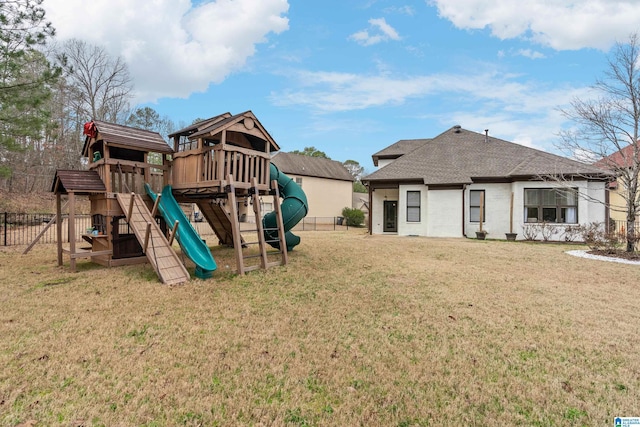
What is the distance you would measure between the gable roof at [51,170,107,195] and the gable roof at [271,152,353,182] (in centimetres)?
2102

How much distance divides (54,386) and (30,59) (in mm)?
9441

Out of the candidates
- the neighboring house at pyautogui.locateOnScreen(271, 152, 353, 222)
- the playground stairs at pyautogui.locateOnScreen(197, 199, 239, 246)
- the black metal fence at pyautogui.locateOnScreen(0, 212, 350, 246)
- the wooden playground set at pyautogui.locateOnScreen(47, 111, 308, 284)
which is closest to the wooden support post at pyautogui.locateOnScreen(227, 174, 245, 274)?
the wooden playground set at pyautogui.locateOnScreen(47, 111, 308, 284)

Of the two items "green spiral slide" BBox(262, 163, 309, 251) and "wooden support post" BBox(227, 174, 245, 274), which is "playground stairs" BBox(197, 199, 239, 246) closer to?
"green spiral slide" BBox(262, 163, 309, 251)

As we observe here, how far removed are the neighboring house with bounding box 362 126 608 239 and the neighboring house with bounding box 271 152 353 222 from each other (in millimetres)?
12460

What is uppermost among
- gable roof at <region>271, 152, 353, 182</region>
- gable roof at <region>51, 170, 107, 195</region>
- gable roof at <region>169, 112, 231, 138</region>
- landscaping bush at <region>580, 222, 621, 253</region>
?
gable roof at <region>271, 152, 353, 182</region>

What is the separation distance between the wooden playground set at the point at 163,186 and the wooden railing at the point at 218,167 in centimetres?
2

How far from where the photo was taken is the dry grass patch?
8.45 feet

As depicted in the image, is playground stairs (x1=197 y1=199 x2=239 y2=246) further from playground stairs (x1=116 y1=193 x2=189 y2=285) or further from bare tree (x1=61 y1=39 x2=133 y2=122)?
bare tree (x1=61 y1=39 x2=133 y2=122)

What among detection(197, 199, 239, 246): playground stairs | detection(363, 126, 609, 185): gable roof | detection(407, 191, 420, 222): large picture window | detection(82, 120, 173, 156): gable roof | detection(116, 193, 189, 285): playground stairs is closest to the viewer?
detection(116, 193, 189, 285): playground stairs

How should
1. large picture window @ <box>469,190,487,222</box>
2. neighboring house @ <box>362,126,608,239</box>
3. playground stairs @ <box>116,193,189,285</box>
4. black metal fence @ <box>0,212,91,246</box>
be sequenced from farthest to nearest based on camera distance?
large picture window @ <box>469,190,487,222</box>, neighboring house @ <box>362,126,608,239</box>, black metal fence @ <box>0,212,91,246</box>, playground stairs @ <box>116,193,189,285</box>

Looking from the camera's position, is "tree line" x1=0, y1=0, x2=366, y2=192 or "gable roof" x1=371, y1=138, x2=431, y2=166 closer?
"tree line" x1=0, y1=0, x2=366, y2=192

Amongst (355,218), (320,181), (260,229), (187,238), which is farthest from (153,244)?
(320,181)

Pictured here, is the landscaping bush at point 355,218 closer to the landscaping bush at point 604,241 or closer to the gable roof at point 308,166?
the gable roof at point 308,166

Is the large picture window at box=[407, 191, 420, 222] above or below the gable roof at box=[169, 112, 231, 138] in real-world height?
below
